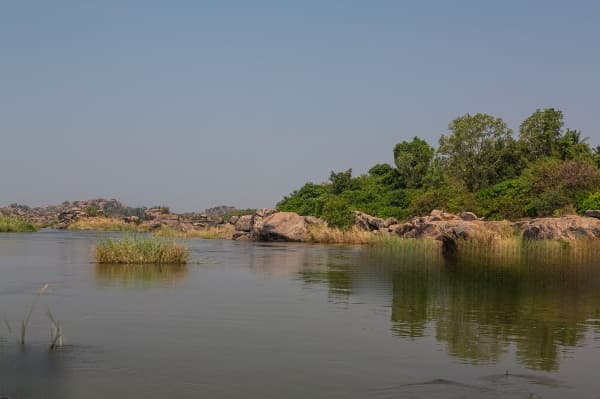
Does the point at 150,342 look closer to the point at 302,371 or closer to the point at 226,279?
the point at 302,371

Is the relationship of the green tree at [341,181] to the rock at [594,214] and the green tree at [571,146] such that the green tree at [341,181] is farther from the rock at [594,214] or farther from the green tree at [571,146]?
the rock at [594,214]

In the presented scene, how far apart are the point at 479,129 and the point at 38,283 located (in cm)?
7284

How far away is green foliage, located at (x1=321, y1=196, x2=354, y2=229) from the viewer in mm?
70062

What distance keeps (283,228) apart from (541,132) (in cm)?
3533

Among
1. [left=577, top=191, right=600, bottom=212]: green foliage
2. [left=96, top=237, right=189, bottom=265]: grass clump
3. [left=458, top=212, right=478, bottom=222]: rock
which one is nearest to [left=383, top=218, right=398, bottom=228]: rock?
[left=458, top=212, right=478, bottom=222]: rock

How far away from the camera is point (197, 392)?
345 inches

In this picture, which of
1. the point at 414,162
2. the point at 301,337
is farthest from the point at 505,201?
the point at 301,337

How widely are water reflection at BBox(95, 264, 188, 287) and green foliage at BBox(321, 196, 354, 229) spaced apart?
138 ft

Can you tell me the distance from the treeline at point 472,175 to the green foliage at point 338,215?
0.10m

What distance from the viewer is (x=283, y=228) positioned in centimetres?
6950

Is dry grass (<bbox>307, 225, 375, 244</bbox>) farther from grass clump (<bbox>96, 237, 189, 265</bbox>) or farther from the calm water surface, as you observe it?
the calm water surface

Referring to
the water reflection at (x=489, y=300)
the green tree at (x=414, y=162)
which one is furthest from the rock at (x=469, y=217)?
the green tree at (x=414, y=162)

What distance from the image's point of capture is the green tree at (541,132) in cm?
8112

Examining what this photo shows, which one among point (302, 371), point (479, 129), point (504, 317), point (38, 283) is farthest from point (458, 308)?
point (479, 129)
